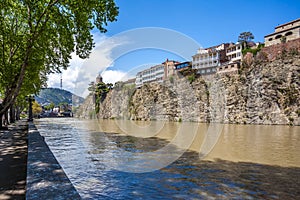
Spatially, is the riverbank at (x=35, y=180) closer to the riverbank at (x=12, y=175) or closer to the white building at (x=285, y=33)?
the riverbank at (x=12, y=175)

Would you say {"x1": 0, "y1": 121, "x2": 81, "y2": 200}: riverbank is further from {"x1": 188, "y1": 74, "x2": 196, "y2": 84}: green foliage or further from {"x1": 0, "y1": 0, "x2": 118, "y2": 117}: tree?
{"x1": 188, "y1": 74, "x2": 196, "y2": 84}: green foliage

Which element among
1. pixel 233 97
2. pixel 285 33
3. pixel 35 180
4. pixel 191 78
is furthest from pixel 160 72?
pixel 35 180

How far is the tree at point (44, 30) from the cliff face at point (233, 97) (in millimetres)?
35717

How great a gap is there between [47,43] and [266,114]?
3828cm

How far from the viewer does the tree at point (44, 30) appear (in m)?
11.8

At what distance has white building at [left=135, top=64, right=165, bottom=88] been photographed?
79.4 m

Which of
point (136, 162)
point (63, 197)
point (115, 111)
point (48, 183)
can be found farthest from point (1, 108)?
point (115, 111)

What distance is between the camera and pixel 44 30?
12.7 meters

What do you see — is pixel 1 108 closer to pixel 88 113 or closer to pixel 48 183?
pixel 48 183

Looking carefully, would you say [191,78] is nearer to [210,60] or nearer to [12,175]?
[210,60]

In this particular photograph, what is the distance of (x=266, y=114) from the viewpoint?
39750mm

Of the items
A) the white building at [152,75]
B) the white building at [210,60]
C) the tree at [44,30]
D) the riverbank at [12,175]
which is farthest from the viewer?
the white building at [152,75]

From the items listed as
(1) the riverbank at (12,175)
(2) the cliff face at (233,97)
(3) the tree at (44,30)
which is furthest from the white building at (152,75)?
(1) the riverbank at (12,175)

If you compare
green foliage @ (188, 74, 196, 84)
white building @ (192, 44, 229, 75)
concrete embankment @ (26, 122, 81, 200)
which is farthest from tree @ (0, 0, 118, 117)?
white building @ (192, 44, 229, 75)
